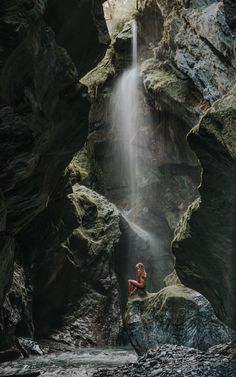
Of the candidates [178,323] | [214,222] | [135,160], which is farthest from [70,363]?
[135,160]

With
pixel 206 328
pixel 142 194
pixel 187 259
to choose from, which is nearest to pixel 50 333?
pixel 206 328

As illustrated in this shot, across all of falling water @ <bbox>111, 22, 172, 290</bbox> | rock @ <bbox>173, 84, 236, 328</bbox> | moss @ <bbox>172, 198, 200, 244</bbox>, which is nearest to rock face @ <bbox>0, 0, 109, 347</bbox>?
rock @ <bbox>173, 84, 236, 328</bbox>

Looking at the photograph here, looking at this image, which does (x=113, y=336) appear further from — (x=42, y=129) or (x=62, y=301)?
(x=42, y=129)

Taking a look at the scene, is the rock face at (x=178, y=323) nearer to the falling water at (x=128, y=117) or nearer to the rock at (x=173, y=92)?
the rock at (x=173, y=92)

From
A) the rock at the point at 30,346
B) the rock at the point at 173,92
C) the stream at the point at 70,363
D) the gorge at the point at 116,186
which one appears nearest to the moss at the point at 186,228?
the gorge at the point at 116,186

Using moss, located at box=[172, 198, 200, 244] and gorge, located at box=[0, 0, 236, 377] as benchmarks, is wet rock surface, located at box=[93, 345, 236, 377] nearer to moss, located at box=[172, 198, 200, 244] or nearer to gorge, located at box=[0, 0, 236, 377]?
gorge, located at box=[0, 0, 236, 377]

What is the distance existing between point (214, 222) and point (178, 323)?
7.68 m

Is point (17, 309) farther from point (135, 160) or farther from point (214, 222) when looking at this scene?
point (135, 160)

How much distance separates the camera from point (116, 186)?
140ft

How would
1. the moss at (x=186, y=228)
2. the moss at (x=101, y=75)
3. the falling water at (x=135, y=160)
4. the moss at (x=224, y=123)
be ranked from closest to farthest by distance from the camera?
the moss at (x=224, y=123), the moss at (x=186, y=228), the falling water at (x=135, y=160), the moss at (x=101, y=75)

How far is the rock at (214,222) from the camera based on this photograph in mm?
10891

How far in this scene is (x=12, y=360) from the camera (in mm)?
18828

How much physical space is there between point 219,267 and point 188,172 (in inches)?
909

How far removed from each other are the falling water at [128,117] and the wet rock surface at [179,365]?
26.8m
